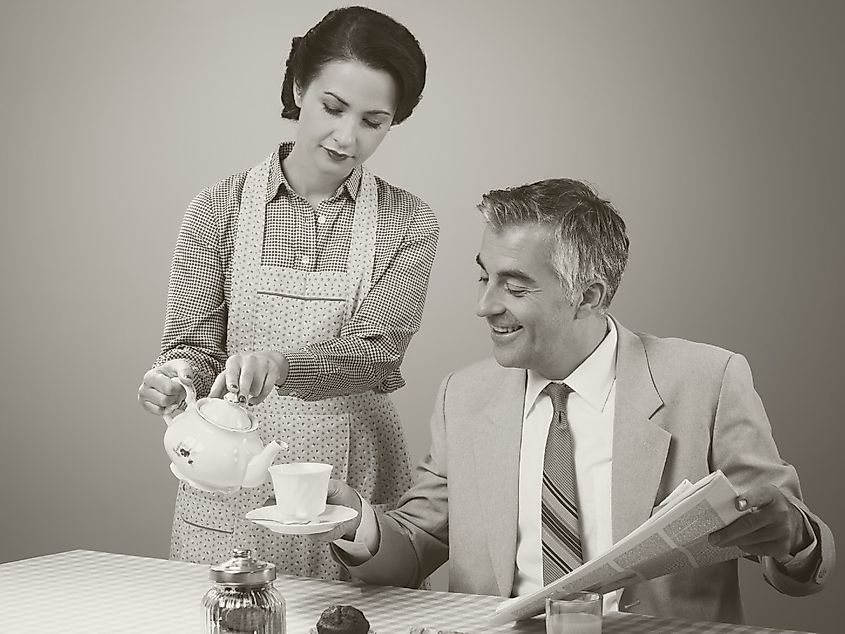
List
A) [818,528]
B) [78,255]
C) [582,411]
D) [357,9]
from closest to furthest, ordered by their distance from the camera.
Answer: [818,528] → [582,411] → [357,9] → [78,255]

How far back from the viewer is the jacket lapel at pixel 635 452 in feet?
6.92

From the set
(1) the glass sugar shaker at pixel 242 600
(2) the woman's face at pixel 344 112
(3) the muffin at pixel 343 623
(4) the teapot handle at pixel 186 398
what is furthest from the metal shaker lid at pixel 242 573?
(2) the woman's face at pixel 344 112

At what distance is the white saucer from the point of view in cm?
170

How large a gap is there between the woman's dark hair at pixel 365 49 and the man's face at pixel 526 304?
54 centimetres

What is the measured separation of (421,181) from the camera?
155 inches

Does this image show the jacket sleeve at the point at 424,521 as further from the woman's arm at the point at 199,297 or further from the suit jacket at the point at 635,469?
the woman's arm at the point at 199,297

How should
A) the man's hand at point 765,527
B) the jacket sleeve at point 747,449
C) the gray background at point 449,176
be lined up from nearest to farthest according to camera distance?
the man's hand at point 765,527
the jacket sleeve at point 747,449
the gray background at point 449,176

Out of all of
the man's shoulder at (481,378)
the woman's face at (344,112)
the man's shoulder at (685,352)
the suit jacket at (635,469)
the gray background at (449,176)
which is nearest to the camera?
the suit jacket at (635,469)

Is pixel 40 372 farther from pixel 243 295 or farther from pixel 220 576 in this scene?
pixel 220 576

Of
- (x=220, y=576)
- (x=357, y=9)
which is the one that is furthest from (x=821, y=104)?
(x=220, y=576)

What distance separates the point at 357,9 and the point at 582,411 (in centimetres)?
109

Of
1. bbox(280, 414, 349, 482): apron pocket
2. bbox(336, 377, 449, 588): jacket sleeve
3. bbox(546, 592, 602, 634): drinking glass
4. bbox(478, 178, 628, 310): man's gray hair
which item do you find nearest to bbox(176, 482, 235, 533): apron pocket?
bbox(280, 414, 349, 482): apron pocket

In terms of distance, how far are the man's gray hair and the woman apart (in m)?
0.43

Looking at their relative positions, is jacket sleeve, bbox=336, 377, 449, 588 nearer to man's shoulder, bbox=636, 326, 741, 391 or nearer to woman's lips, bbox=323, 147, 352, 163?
man's shoulder, bbox=636, 326, 741, 391
